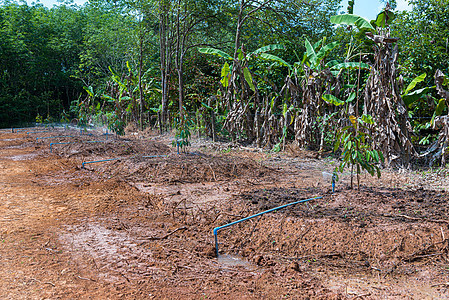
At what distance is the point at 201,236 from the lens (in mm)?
4055

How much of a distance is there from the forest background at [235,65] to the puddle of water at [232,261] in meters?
3.47

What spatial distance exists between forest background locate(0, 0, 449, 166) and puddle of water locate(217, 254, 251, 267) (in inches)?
137

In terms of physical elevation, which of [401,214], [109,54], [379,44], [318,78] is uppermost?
[109,54]

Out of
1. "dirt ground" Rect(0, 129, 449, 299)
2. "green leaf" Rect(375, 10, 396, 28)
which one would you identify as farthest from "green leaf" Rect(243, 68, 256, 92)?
"dirt ground" Rect(0, 129, 449, 299)

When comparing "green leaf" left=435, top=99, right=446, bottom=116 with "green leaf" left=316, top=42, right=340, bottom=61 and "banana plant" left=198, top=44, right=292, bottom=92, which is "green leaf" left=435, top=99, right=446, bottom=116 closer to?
"green leaf" left=316, top=42, right=340, bottom=61

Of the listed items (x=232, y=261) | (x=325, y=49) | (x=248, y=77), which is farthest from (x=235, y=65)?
(x=232, y=261)

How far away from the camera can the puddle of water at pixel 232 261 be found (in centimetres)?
338

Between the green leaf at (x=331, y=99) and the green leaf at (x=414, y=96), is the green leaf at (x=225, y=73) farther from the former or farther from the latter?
the green leaf at (x=414, y=96)

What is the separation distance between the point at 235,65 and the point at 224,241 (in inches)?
315

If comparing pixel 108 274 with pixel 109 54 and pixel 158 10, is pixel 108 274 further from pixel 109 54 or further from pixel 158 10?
pixel 109 54

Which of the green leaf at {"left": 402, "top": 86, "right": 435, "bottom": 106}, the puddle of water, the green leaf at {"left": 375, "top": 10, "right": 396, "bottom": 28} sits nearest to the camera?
the puddle of water

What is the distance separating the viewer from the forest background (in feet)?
28.7

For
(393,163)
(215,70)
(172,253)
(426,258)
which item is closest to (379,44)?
(393,163)

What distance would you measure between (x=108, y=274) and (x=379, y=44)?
7035 mm
